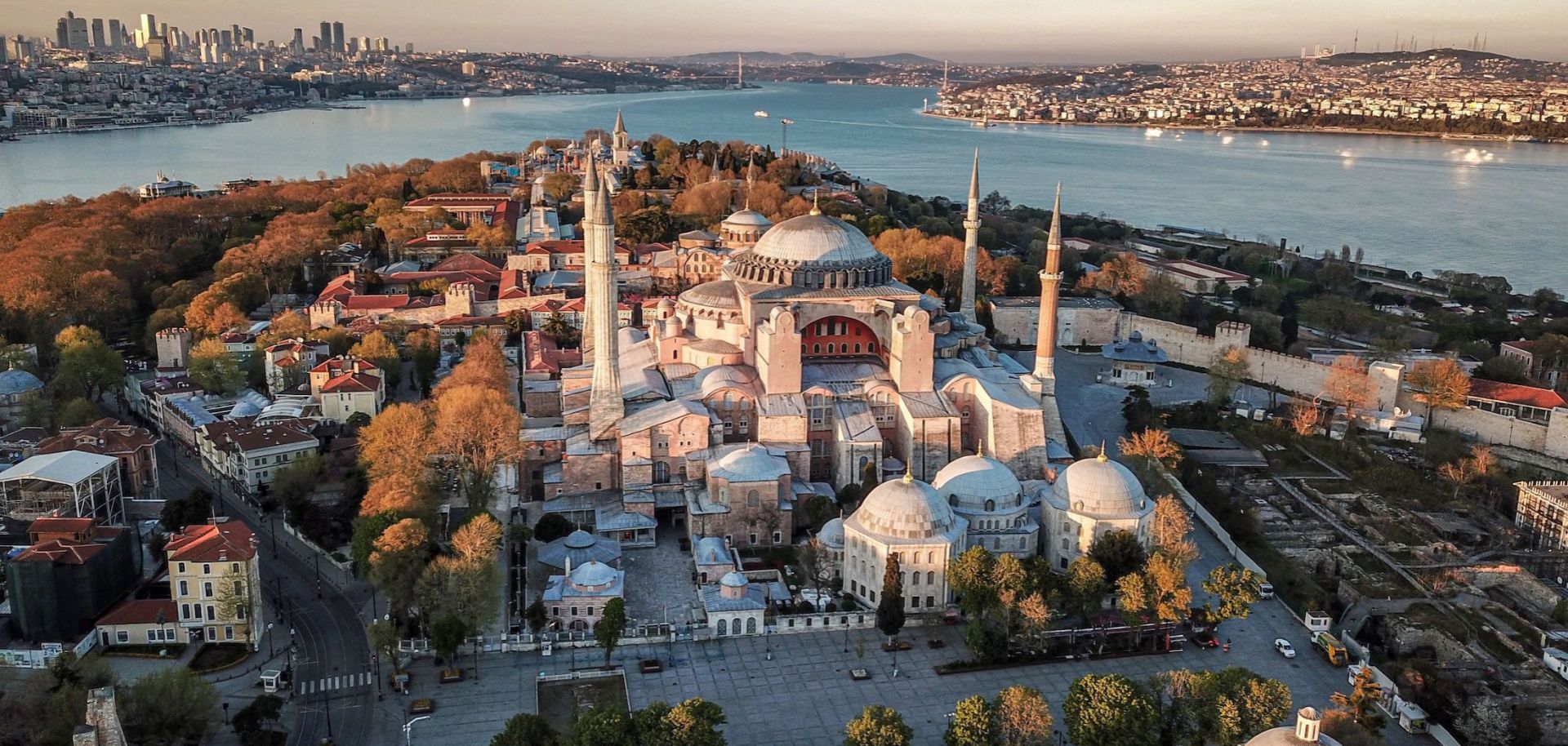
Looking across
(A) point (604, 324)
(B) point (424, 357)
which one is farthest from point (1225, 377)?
(B) point (424, 357)

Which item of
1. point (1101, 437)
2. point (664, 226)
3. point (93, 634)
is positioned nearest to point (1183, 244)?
point (664, 226)

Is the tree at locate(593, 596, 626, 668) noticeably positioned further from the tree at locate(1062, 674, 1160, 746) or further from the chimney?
the chimney

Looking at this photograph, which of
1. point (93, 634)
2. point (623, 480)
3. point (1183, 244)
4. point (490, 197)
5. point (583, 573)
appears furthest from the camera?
point (1183, 244)

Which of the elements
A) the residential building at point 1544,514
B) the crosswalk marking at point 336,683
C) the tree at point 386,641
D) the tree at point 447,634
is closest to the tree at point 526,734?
the tree at point 447,634

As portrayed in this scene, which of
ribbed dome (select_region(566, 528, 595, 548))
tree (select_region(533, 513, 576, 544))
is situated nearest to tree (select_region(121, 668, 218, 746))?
ribbed dome (select_region(566, 528, 595, 548))

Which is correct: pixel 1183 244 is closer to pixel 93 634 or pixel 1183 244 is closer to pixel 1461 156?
pixel 93 634

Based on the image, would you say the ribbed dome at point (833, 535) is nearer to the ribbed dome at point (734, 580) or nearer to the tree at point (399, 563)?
the ribbed dome at point (734, 580)

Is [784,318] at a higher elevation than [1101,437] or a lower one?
higher
